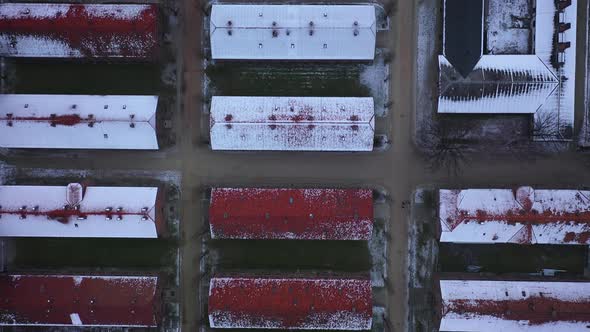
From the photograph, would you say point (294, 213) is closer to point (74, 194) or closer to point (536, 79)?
point (74, 194)

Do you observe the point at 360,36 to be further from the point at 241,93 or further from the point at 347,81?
the point at 241,93

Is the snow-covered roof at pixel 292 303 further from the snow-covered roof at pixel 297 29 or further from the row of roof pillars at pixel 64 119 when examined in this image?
the snow-covered roof at pixel 297 29

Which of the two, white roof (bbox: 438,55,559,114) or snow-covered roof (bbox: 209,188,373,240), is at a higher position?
white roof (bbox: 438,55,559,114)

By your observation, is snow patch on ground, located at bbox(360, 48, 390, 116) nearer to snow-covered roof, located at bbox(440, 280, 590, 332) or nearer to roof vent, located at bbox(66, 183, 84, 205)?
snow-covered roof, located at bbox(440, 280, 590, 332)

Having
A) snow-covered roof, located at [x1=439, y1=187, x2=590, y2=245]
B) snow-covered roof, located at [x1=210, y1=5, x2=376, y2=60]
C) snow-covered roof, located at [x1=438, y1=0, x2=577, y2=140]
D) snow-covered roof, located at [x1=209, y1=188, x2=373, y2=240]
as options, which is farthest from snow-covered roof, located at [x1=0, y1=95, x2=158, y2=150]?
snow-covered roof, located at [x1=439, y1=187, x2=590, y2=245]

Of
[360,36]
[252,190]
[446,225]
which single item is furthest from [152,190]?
[446,225]

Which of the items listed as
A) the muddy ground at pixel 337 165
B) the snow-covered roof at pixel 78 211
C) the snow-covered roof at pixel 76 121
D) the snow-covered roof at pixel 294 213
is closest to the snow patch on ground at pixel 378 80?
the muddy ground at pixel 337 165

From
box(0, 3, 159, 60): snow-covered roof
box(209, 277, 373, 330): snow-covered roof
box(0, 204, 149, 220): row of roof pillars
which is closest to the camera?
box(0, 204, 149, 220): row of roof pillars
